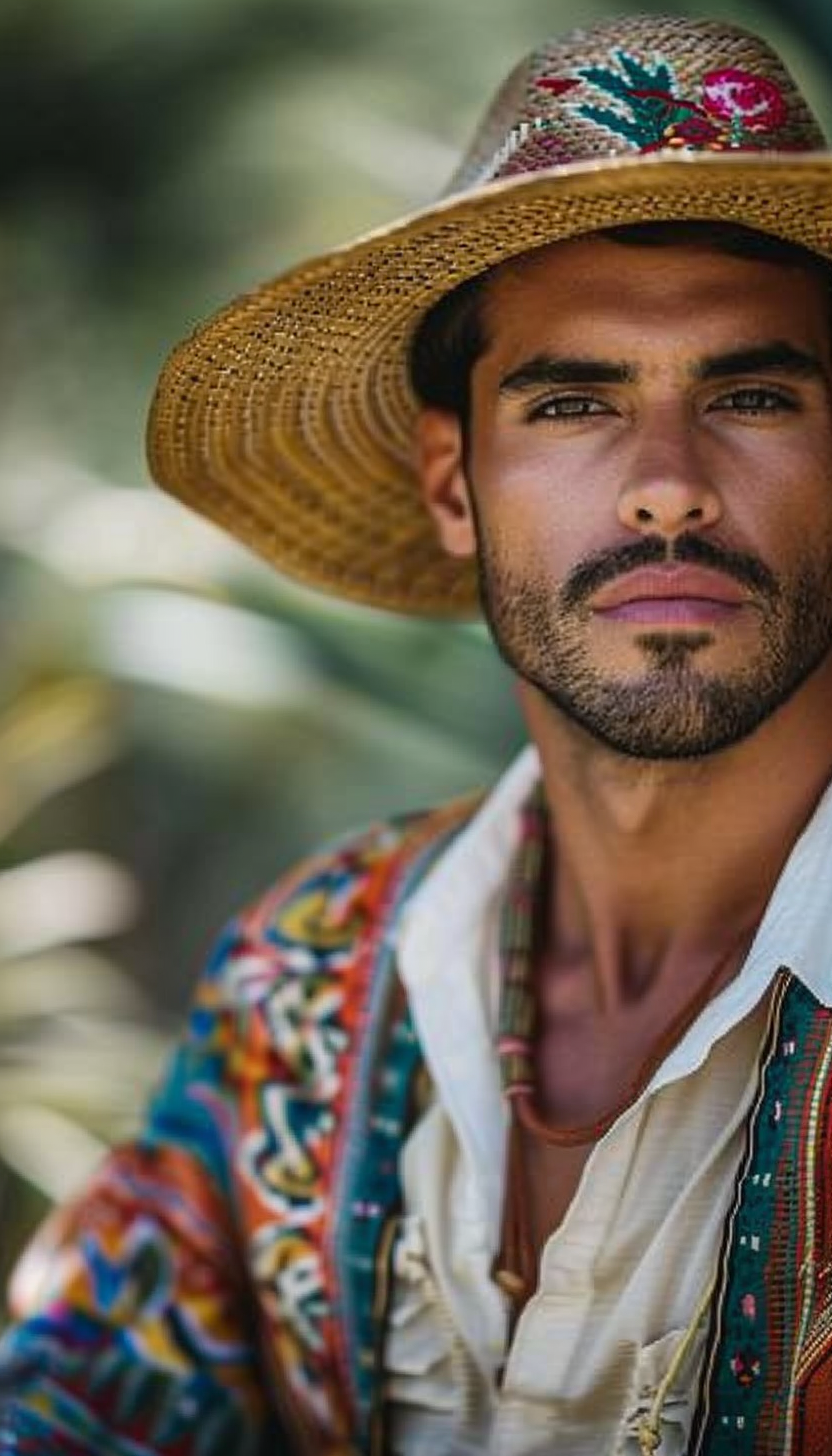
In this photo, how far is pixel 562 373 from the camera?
2.05 m

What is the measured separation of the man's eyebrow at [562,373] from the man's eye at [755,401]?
8 cm

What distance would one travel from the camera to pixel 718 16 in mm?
2859

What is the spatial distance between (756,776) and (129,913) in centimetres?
142

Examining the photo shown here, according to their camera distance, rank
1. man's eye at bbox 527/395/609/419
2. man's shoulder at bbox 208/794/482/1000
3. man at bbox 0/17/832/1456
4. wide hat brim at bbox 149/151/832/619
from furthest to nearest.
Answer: man's shoulder at bbox 208/794/482/1000 → man's eye at bbox 527/395/609/419 → man at bbox 0/17/832/1456 → wide hat brim at bbox 149/151/832/619

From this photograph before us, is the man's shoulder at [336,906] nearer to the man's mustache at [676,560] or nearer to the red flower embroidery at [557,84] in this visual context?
the man's mustache at [676,560]

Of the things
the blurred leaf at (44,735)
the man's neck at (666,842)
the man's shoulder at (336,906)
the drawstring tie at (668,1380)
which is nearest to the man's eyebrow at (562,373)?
the man's neck at (666,842)

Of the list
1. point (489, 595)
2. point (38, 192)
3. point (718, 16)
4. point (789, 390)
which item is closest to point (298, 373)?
point (489, 595)

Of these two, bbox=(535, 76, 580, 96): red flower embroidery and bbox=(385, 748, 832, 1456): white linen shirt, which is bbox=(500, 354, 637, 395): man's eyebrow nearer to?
Answer: bbox=(535, 76, 580, 96): red flower embroidery

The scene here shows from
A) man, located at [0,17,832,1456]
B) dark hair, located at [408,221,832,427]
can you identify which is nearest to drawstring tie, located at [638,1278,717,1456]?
man, located at [0,17,832,1456]

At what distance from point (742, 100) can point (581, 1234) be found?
3.01 feet

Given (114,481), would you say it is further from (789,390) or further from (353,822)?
(789,390)

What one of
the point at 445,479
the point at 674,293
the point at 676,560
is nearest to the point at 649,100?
the point at 674,293

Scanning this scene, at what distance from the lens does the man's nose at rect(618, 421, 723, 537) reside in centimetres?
194

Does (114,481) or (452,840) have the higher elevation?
(114,481)
